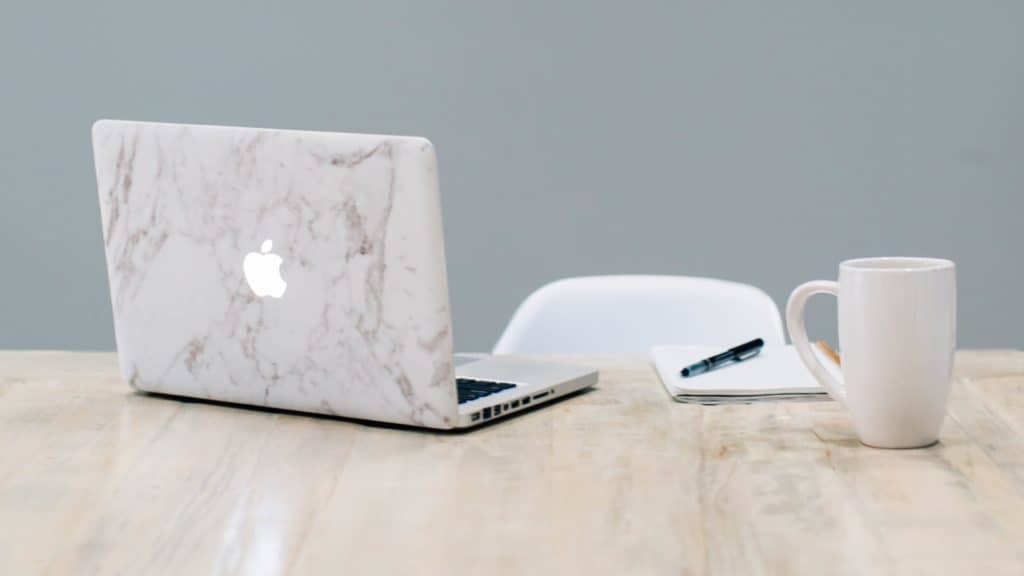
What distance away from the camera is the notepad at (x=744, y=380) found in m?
1.44

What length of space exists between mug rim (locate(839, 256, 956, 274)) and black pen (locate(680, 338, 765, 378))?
0.97ft

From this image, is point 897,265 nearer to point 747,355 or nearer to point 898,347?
point 898,347

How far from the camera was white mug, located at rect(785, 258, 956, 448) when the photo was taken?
1.20 meters

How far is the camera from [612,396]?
4.86 feet

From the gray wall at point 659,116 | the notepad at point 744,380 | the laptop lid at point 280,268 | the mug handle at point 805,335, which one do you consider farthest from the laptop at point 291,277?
the gray wall at point 659,116

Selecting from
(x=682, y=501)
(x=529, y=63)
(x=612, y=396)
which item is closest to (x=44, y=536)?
(x=682, y=501)

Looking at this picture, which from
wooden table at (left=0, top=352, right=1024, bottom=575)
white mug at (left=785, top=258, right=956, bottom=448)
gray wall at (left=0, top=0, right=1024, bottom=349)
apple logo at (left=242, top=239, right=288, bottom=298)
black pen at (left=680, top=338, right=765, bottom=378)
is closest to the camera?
wooden table at (left=0, top=352, right=1024, bottom=575)

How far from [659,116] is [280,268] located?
209 cm

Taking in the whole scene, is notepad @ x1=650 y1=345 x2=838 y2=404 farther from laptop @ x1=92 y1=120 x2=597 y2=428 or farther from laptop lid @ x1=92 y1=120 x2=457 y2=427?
laptop lid @ x1=92 y1=120 x2=457 y2=427

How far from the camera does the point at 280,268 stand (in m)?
1.37

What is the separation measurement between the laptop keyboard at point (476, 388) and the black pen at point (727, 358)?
0.68 feet

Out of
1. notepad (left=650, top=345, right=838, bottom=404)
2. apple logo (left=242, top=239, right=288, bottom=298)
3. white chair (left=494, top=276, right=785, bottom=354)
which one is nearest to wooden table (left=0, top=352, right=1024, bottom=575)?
notepad (left=650, top=345, right=838, bottom=404)

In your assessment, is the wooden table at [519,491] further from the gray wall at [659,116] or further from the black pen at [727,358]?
the gray wall at [659,116]

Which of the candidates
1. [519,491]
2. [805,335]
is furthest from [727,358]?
[519,491]
